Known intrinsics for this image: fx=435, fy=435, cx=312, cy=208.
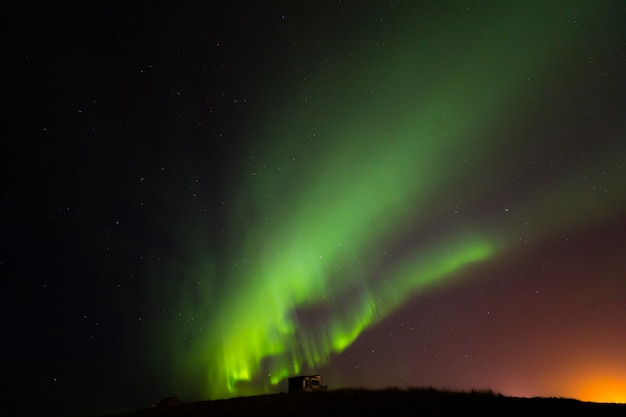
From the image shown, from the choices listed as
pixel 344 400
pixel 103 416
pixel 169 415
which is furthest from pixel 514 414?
pixel 103 416

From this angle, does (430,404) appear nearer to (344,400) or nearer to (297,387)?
(344,400)

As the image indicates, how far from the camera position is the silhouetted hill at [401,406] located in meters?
23.0

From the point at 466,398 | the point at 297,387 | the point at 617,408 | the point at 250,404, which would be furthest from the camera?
the point at 297,387

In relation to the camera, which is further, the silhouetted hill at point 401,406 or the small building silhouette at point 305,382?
the small building silhouette at point 305,382

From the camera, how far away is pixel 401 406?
24469mm

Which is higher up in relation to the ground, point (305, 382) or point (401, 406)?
point (305, 382)

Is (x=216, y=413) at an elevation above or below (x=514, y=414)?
above

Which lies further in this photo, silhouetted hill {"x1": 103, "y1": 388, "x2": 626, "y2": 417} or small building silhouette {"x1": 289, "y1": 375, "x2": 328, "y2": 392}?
small building silhouette {"x1": 289, "y1": 375, "x2": 328, "y2": 392}

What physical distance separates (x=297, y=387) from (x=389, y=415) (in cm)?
2117

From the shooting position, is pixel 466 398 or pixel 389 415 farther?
pixel 466 398

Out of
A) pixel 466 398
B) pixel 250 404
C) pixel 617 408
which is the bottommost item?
pixel 617 408

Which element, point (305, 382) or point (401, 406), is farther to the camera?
Answer: point (305, 382)

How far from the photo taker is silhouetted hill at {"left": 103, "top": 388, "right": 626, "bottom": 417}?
23.0 metres

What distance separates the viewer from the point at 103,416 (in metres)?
33.7
